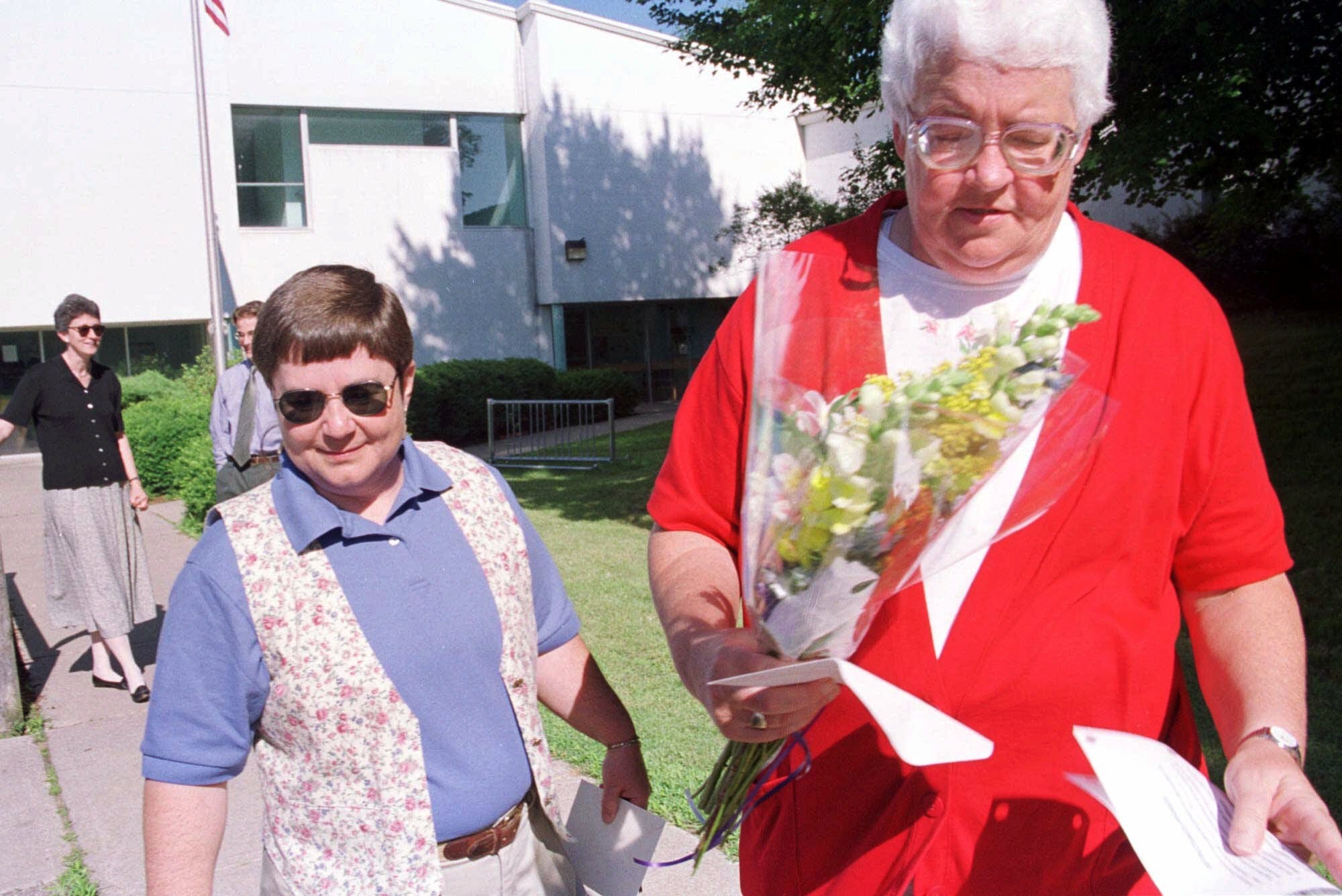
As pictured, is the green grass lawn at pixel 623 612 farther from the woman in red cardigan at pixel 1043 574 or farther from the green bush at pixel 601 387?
the green bush at pixel 601 387

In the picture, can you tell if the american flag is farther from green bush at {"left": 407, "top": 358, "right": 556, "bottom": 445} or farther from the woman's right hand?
the woman's right hand

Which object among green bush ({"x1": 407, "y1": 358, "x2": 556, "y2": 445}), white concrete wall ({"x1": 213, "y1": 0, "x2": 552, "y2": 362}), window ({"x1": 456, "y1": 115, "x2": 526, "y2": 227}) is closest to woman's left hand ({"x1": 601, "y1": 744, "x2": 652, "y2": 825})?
green bush ({"x1": 407, "y1": 358, "x2": 556, "y2": 445})

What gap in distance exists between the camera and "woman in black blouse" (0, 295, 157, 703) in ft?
21.4

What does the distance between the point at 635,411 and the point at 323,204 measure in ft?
24.8

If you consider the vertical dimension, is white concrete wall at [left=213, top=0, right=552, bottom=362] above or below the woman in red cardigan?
above

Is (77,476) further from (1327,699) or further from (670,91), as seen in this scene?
(670,91)

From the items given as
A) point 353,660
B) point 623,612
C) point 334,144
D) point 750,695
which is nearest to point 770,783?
point 750,695

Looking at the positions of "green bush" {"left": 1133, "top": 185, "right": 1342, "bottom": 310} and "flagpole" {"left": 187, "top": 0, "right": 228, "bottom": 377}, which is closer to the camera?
"flagpole" {"left": 187, "top": 0, "right": 228, "bottom": 377}

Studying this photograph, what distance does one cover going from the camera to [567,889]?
2449mm

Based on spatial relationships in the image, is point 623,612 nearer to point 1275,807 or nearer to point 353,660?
point 353,660

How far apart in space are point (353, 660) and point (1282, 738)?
156 centimetres

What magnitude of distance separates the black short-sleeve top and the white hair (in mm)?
6108

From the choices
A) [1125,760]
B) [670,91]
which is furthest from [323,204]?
[1125,760]

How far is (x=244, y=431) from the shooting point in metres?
7.10
